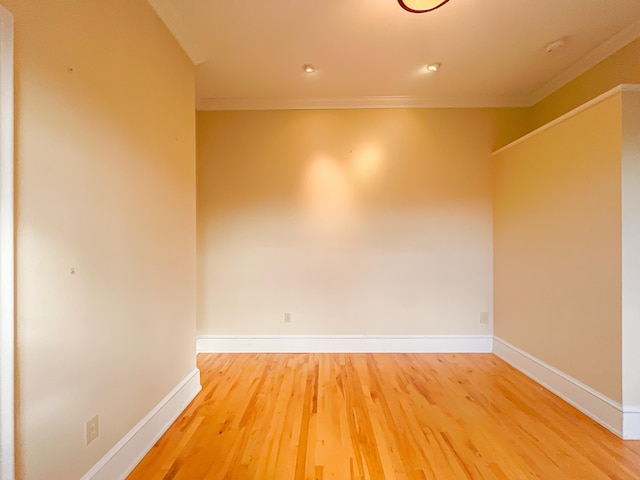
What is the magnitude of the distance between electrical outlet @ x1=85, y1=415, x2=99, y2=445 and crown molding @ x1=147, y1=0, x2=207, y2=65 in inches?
92.3

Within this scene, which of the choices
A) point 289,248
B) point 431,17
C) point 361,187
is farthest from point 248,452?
point 431,17

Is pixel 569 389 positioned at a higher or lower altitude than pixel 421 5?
lower

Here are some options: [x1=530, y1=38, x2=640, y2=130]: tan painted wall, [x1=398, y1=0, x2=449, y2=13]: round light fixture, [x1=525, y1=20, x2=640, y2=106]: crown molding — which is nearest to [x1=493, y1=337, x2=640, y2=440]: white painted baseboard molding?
[x1=530, y1=38, x2=640, y2=130]: tan painted wall

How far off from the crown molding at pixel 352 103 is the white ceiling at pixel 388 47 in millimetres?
11

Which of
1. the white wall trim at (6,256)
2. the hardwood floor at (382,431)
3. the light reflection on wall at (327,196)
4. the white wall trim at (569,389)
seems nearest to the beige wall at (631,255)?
the white wall trim at (569,389)

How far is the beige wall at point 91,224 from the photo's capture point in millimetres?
1063

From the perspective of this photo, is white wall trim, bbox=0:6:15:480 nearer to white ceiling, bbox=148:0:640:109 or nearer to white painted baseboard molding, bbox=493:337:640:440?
white ceiling, bbox=148:0:640:109

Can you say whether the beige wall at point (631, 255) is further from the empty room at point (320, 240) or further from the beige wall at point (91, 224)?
the beige wall at point (91, 224)

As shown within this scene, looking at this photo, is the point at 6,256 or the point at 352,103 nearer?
the point at 6,256

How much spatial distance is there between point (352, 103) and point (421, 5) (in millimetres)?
1475

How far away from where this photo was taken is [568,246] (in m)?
2.24

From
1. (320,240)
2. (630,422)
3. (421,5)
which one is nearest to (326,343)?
(320,240)

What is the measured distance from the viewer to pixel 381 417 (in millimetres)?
2035

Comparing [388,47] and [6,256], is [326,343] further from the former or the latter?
[388,47]
